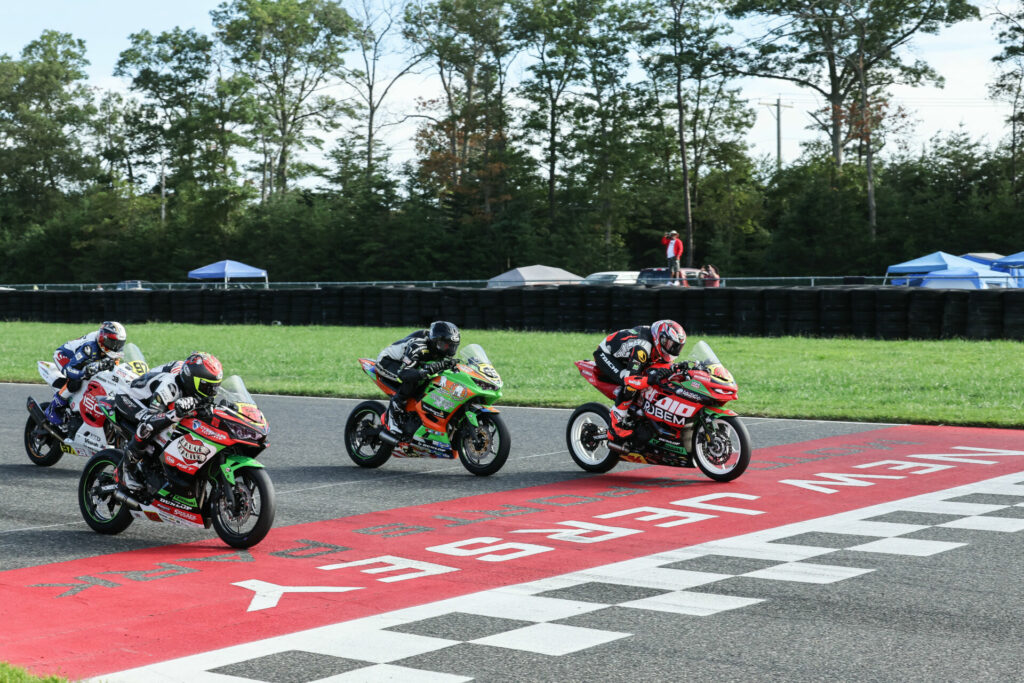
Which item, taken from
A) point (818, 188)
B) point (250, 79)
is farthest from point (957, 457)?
point (250, 79)

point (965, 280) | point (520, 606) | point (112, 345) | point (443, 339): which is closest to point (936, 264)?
point (965, 280)

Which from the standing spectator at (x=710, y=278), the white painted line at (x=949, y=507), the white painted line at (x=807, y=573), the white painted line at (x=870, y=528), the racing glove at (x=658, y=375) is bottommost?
the white painted line at (x=807, y=573)

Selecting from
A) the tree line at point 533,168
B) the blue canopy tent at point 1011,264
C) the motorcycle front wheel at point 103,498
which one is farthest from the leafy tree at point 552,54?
the motorcycle front wheel at point 103,498

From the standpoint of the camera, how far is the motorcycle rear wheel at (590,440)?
38.2 ft

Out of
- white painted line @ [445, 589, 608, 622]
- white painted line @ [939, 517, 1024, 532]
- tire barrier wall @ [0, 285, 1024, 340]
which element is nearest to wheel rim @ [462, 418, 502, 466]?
white painted line @ [939, 517, 1024, 532]

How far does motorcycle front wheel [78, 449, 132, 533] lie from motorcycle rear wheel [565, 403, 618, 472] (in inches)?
175

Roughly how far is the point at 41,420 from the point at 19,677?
25.6 ft

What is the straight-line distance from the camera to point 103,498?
903 centimetres

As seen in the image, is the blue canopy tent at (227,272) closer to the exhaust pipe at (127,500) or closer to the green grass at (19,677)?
the exhaust pipe at (127,500)

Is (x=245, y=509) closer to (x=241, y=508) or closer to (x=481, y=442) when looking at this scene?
(x=241, y=508)

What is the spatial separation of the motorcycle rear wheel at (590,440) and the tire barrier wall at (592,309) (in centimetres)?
1545

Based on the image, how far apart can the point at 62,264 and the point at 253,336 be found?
48.3 meters

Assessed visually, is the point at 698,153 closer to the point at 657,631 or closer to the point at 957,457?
the point at 957,457

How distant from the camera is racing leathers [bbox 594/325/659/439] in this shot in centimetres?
1141
